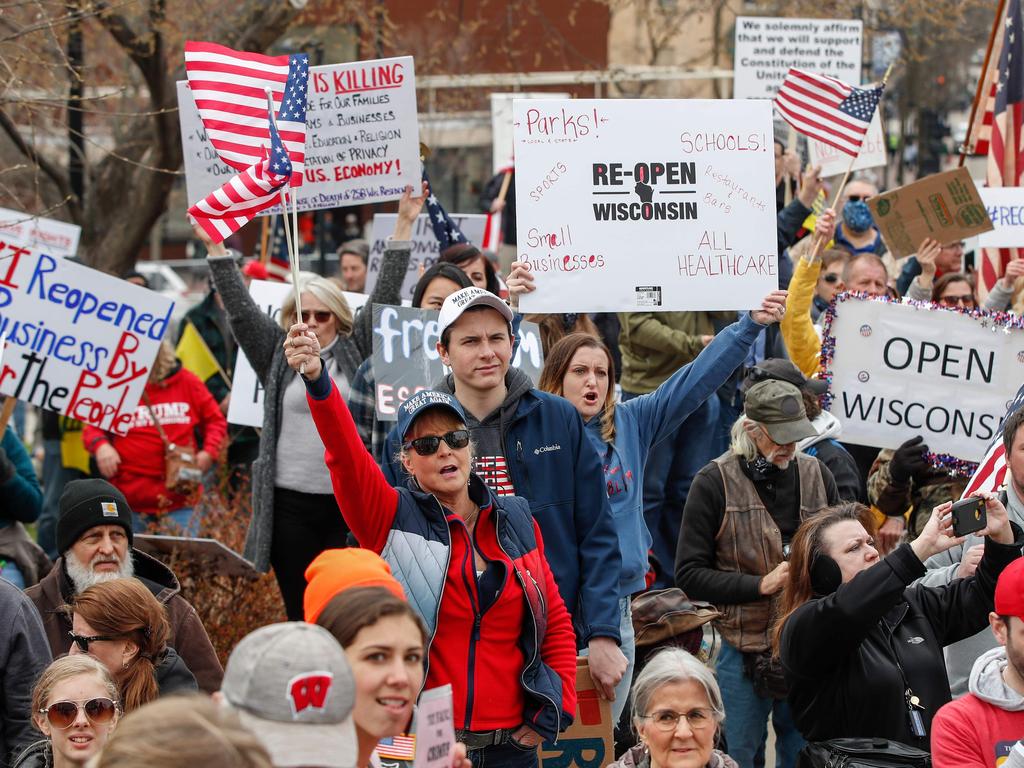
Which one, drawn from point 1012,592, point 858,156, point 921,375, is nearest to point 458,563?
point 1012,592

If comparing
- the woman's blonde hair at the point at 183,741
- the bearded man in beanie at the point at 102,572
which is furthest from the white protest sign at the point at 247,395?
the woman's blonde hair at the point at 183,741

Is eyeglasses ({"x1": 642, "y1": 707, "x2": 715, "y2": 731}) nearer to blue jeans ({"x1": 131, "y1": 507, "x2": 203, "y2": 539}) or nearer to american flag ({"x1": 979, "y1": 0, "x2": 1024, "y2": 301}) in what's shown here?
blue jeans ({"x1": 131, "y1": 507, "x2": 203, "y2": 539})

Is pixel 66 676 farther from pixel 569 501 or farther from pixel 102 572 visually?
pixel 569 501

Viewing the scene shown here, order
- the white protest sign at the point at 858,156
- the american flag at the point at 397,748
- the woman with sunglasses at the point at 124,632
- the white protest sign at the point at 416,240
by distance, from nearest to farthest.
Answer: the american flag at the point at 397,748, the woman with sunglasses at the point at 124,632, the white protest sign at the point at 416,240, the white protest sign at the point at 858,156

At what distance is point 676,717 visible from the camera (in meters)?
4.59

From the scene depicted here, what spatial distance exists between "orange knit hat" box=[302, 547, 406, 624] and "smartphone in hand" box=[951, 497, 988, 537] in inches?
84.3

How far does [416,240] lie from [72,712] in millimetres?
6488

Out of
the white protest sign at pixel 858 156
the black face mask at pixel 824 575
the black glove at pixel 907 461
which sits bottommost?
the black face mask at pixel 824 575

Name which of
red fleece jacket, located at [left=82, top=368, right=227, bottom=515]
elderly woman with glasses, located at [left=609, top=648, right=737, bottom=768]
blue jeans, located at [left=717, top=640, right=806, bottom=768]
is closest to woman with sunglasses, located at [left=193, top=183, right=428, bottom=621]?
blue jeans, located at [left=717, top=640, right=806, bottom=768]

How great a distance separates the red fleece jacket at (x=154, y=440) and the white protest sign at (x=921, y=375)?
3.94 meters

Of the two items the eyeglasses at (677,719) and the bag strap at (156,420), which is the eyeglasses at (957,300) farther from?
the eyeglasses at (677,719)

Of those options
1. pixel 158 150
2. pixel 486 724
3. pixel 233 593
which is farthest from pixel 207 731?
pixel 158 150

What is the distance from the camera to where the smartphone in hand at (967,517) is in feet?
16.1

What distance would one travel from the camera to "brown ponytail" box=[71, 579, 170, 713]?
506cm
